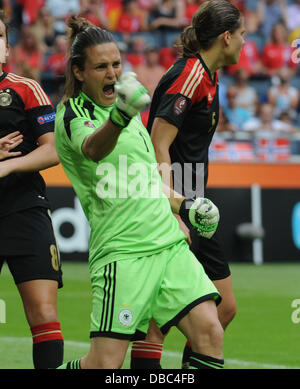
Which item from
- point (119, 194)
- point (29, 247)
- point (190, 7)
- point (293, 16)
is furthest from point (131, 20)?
point (119, 194)

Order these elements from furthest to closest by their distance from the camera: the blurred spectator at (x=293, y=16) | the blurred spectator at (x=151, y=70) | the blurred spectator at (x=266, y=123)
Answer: the blurred spectator at (x=293, y=16) < the blurred spectator at (x=266, y=123) < the blurred spectator at (x=151, y=70)

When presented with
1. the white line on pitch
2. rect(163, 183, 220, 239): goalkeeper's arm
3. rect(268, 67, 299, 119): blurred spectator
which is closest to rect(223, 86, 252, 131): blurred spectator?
rect(268, 67, 299, 119): blurred spectator

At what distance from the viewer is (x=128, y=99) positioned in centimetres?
387

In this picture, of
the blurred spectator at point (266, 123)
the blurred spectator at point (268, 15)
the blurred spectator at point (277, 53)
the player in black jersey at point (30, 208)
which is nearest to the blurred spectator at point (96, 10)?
the blurred spectator at point (266, 123)

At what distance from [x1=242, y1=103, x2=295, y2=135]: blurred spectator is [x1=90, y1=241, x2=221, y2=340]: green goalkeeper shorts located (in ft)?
36.0

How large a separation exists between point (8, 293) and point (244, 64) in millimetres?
8553

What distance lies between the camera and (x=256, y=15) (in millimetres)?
18625

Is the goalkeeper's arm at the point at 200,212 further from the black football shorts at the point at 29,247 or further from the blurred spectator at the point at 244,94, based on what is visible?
the blurred spectator at the point at 244,94

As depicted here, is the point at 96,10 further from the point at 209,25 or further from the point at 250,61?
the point at 209,25

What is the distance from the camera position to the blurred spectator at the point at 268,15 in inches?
735

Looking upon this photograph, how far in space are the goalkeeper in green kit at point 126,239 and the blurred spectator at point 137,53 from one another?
1123 cm

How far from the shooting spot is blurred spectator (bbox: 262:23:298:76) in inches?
699
